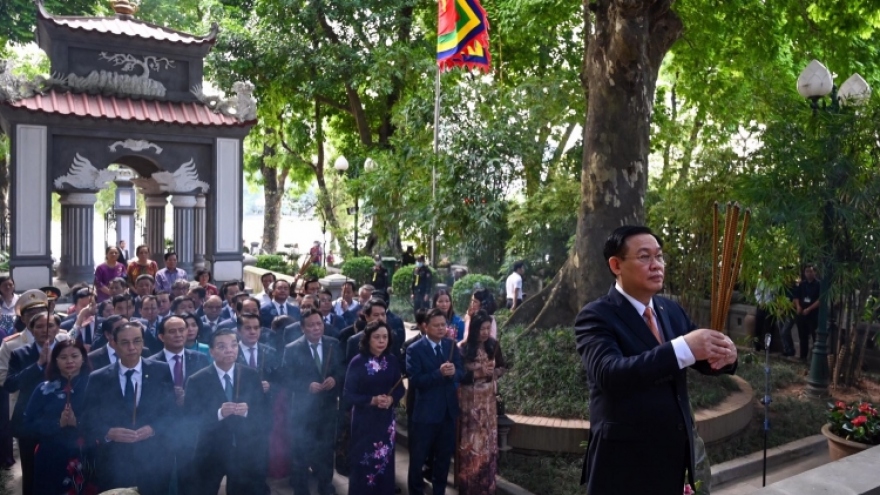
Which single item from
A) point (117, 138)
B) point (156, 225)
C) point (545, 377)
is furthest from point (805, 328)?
point (156, 225)

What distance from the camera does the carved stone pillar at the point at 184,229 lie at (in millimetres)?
17000

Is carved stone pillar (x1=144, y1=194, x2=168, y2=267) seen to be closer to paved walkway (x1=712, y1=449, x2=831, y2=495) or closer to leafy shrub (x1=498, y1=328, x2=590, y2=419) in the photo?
leafy shrub (x1=498, y1=328, x2=590, y2=419)

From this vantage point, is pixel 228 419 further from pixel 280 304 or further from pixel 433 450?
pixel 280 304

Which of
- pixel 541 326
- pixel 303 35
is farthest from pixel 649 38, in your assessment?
pixel 303 35

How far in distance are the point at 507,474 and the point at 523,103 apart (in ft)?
40.0

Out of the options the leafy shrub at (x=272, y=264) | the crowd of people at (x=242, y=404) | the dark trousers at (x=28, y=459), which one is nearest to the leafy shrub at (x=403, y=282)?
the leafy shrub at (x=272, y=264)

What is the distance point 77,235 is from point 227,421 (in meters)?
12.1

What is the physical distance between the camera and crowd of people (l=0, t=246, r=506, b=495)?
18.3ft

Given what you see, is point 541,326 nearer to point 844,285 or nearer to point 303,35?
point 844,285

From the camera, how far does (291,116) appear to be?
29.2 metres

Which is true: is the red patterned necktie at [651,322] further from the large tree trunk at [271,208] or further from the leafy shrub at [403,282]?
the large tree trunk at [271,208]

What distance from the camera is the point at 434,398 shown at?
671 centimetres

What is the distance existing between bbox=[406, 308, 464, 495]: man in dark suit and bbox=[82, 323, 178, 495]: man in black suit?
206 cm

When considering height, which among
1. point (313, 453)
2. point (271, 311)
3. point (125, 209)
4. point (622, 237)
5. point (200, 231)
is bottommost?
point (313, 453)
